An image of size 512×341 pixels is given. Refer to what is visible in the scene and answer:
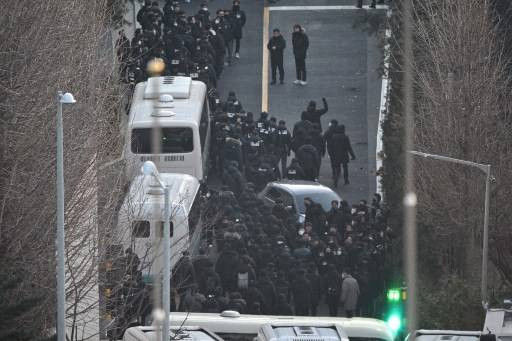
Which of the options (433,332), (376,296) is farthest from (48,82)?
(433,332)

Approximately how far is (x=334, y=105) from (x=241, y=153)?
330 inches

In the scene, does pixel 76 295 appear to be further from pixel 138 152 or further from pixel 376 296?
pixel 138 152

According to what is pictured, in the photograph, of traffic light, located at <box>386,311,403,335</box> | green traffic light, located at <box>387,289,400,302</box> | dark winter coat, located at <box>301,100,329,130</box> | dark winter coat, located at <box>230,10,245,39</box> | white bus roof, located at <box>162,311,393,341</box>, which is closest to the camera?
white bus roof, located at <box>162,311,393,341</box>

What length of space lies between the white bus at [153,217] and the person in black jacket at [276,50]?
1080 cm

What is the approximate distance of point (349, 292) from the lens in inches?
1271

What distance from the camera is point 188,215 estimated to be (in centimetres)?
3488

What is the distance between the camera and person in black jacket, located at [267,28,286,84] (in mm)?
47062

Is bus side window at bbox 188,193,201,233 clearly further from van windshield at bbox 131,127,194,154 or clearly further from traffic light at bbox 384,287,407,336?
traffic light at bbox 384,287,407,336

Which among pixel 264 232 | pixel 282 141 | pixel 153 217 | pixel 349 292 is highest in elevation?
pixel 282 141

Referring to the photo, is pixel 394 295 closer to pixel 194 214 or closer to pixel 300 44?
pixel 194 214

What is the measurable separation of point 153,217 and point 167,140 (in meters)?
5.69

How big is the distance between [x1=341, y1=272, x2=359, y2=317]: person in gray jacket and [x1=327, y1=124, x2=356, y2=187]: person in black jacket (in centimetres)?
907

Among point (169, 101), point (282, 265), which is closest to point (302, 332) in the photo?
point (282, 265)

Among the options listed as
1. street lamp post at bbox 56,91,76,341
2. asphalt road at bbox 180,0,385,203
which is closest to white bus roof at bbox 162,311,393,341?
street lamp post at bbox 56,91,76,341
